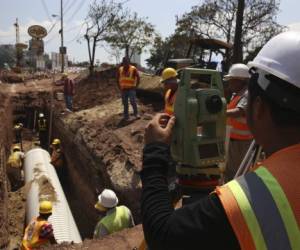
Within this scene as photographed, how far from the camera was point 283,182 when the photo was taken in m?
1.14

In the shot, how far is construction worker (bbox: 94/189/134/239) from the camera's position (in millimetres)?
5852

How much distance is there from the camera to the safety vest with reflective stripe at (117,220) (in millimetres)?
A: 5855

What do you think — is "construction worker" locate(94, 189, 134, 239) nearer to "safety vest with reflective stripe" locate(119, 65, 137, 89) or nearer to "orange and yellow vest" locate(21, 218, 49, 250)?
"orange and yellow vest" locate(21, 218, 49, 250)

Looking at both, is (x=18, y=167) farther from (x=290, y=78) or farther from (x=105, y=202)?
(x=290, y=78)

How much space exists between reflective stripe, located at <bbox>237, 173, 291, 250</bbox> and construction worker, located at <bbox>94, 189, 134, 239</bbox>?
4875mm

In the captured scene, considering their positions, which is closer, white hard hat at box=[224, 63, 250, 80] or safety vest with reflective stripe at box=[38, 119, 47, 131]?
white hard hat at box=[224, 63, 250, 80]

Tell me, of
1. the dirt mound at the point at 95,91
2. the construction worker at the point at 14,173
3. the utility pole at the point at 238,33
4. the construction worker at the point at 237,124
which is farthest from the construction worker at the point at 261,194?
the dirt mound at the point at 95,91

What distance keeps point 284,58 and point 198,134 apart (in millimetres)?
862

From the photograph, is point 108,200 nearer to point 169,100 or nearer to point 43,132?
point 169,100

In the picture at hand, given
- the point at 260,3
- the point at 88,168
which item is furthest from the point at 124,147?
the point at 260,3

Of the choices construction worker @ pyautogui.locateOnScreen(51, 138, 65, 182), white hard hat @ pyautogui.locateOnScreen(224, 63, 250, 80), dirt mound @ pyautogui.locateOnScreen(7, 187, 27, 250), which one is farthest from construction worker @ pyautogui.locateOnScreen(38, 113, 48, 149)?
white hard hat @ pyautogui.locateOnScreen(224, 63, 250, 80)

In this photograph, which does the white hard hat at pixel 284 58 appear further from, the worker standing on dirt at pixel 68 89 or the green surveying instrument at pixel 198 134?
the worker standing on dirt at pixel 68 89

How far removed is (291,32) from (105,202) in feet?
17.4

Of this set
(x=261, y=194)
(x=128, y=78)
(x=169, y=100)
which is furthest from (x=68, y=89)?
(x=261, y=194)
